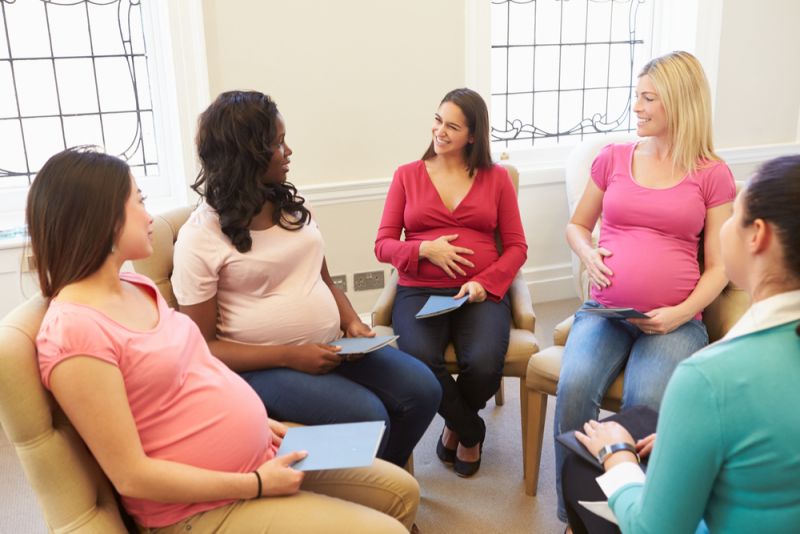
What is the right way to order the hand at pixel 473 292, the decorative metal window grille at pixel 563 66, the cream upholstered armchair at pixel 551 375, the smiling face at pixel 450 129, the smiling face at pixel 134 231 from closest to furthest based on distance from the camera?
the smiling face at pixel 134 231 → the cream upholstered armchair at pixel 551 375 → the hand at pixel 473 292 → the smiling face at pixel 450 129 → the decorative metal window grille at pixel 563 66

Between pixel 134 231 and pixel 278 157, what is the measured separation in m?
0.65

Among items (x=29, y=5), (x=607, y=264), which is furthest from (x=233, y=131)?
(x=29, y=5)

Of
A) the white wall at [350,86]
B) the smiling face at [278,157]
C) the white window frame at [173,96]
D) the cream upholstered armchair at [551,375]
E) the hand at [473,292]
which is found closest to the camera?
the smiling face at [278,157]

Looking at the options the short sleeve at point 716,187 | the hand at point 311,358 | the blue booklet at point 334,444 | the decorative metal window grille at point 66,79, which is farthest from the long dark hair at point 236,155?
the decorative metal window grille at point 66,79

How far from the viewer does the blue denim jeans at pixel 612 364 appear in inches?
77.3

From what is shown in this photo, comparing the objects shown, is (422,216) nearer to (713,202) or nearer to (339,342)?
(339,342)

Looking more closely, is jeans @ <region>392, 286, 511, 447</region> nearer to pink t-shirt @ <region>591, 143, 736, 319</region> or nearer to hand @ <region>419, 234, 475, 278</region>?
hand @ <region>419, 234, 475, 278</region>

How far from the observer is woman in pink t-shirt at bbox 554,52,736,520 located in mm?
2041

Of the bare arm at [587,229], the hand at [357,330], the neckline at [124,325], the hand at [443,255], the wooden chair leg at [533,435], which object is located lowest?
the wooden chair leg at [533,435]

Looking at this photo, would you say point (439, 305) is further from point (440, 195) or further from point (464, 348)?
point (440, 195)

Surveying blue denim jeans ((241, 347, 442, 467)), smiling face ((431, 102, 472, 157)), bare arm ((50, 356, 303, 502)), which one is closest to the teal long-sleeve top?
bare arm ((50, 356, 303, 502))

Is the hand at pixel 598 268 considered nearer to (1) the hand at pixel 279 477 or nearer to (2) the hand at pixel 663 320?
(2) the hand at pixel 663 320

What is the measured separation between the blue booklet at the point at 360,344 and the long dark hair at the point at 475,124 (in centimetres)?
82

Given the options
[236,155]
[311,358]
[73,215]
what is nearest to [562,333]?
[311,358]
